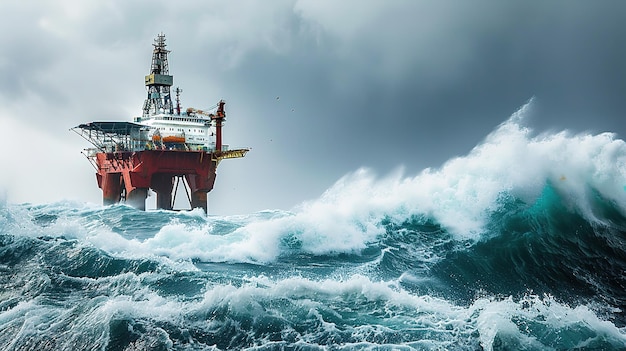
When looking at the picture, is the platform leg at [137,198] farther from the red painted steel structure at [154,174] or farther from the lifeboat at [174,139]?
the lifeboat at [174,139]

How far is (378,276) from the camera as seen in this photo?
1877 cm

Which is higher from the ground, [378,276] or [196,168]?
[196,168]

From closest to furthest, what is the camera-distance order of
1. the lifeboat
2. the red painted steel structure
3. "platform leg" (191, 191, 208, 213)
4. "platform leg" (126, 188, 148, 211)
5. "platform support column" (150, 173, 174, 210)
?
the red painted steel structure → "platform leg" (126, 188, 148, 211) → the lifeboat → "platform leg" (191, 191, 208, 213) → "platform support column" (150, 173, 174, 210)

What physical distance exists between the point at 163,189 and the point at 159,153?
19.2 feet

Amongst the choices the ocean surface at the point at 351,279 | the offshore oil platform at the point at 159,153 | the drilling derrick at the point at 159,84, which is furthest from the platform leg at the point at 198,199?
the ocean surface at the point at 351,279

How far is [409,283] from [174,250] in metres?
8.19

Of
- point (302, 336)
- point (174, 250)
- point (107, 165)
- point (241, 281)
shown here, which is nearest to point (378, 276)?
point (241, 281)

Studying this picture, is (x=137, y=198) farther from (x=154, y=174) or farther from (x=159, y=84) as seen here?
(x=159, y=84)

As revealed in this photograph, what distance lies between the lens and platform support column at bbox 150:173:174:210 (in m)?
56.8

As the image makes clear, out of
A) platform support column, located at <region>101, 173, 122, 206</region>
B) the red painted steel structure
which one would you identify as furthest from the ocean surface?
platform support column, located at <region>101, 173, 122, 206</region>

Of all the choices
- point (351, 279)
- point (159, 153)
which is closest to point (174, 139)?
point (159, 153)

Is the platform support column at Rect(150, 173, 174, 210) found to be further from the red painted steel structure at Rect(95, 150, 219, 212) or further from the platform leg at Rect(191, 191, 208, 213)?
the platform leg at Rect(191, 191, 208, 213)

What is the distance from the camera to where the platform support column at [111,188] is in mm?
58438

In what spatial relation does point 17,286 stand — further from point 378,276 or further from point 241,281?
point 378,276
